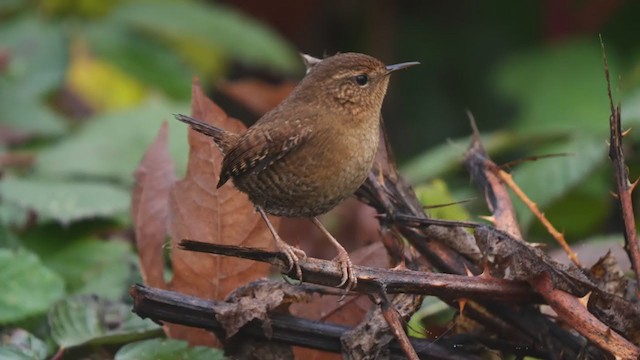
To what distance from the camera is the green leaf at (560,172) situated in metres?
3.18

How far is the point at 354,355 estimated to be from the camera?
1895 mm

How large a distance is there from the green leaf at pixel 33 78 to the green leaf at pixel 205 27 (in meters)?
0.38

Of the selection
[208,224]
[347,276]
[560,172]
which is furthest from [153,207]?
[560,172]

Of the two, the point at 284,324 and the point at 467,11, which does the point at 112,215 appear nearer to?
the point at 284,324

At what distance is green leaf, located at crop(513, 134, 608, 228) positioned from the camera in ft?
10.4

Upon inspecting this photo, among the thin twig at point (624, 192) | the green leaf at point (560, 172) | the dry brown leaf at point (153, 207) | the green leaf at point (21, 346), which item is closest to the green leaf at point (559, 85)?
the green leaf at point (560, 172)

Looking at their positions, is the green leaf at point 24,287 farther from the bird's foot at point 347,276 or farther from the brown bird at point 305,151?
the bird's foot at point 347,276

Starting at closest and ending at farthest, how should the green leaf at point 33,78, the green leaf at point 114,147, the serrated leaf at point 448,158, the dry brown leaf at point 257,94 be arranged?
the green leaf at point 114,147
the dry brown leaf at point 257,94
the serrated leaf at point 448,158
the green leaf at point 33,78

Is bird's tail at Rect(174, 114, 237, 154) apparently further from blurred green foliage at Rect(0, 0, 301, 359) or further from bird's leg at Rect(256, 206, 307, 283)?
blurred green foliage at Rect(0, 0, 301, 359)

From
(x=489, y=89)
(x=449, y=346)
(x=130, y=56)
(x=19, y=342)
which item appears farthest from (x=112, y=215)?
(x=489, y=89)

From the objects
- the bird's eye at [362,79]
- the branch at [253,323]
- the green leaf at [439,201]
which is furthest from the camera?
the green leaf at [439,201]

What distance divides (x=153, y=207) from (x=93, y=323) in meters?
0.30

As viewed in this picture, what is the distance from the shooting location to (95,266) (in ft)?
8.57

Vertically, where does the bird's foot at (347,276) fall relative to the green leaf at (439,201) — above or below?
above
